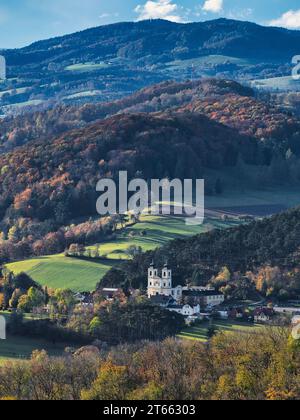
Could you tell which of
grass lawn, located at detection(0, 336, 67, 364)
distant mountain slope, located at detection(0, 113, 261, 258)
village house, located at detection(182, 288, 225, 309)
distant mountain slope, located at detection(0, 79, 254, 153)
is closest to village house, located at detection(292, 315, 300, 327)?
village house, located at detection(182, 288, 225, 309)

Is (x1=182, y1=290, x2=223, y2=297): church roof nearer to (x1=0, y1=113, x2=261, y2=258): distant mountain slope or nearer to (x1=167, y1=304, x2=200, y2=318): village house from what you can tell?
(x1=167, y1=304, x2=200, y2=318): village house

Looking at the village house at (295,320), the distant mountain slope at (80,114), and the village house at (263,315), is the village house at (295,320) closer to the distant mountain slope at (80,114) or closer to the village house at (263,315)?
the village house at (263,315)

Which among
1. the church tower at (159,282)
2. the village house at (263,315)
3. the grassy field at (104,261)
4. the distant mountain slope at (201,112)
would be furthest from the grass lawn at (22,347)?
the distant mountain slope at (201,112)

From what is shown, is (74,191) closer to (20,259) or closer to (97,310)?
(20,259)
